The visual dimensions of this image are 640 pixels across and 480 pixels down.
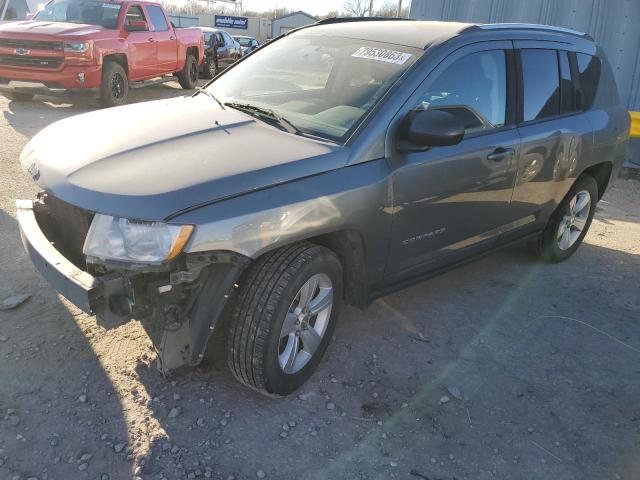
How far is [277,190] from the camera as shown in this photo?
2.54 metres

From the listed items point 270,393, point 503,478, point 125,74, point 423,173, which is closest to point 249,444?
point 270,393

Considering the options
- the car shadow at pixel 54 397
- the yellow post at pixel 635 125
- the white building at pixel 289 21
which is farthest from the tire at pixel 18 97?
the white building at pixel 289 21

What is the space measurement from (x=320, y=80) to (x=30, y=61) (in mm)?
7680

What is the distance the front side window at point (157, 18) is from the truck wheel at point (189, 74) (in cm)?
121

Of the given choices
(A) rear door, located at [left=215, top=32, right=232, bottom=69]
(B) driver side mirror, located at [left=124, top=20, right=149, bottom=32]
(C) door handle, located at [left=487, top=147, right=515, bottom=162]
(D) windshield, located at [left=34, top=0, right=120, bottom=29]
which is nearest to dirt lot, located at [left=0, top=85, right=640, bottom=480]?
(C) door handle, located at [left=487, top=147, right=515, bottom=162]

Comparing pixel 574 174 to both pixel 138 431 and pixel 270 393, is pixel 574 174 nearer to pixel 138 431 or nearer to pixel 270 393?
pixel 270 393

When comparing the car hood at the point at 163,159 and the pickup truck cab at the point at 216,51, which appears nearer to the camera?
the car hood at the point at 163,159

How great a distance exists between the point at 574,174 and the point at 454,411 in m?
2.45

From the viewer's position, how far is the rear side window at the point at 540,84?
388cm

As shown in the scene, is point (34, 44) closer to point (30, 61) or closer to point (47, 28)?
point (30, 61)

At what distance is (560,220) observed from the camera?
4.74m

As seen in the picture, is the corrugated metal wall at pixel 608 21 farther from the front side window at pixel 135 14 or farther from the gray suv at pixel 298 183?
the front side window at pixel 135 14

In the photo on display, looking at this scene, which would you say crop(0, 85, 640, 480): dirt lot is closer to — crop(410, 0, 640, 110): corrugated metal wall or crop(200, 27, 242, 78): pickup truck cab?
crop(410, 0, 640, 110): corrugated metal wall

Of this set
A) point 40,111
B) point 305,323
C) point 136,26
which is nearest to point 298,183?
point 305,323
